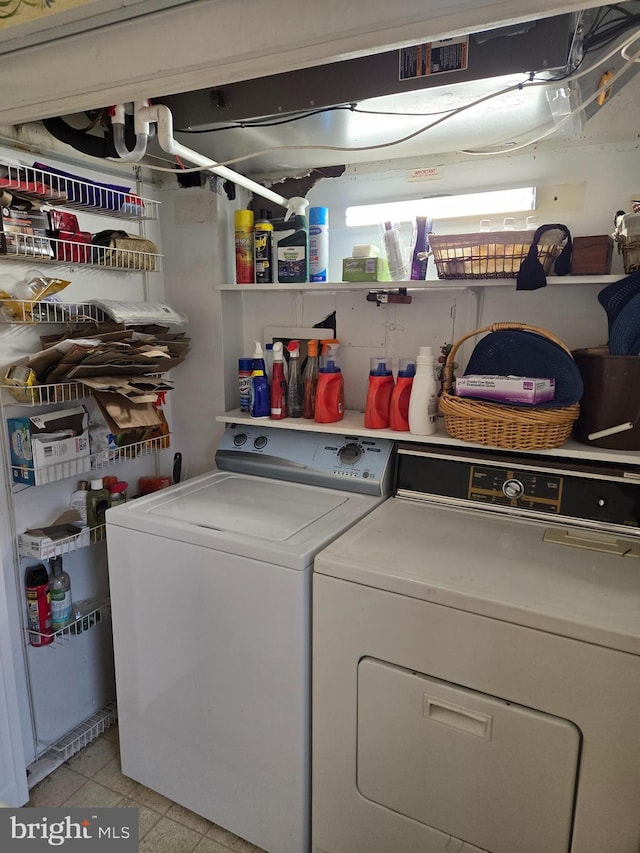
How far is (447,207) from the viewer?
1979mm

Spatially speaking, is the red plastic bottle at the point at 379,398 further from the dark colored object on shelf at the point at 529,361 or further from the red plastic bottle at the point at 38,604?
the red plastic bottle at the point at 38,604

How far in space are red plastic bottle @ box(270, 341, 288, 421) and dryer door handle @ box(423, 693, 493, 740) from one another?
1.15m

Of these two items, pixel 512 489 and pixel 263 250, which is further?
pixel 263 250

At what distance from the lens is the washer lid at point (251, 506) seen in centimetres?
168

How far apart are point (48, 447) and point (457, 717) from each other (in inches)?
57.4

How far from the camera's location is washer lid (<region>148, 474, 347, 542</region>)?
168cm

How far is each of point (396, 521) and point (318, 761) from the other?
71 cm

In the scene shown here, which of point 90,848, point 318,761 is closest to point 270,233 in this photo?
point 318,761

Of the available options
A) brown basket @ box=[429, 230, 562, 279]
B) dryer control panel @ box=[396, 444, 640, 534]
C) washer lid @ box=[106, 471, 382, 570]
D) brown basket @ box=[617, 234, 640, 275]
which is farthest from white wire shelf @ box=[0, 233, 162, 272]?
brown basket @ box=[617, 234, 640, 275]

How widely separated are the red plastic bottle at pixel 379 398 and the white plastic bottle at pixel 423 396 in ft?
0.40

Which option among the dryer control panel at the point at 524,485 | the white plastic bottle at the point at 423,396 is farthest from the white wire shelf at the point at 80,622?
the white plastic bottle at the point at 423,396

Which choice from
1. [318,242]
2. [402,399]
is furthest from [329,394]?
[318,242]

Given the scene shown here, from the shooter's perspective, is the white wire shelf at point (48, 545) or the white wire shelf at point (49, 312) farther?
the white wire shelf at point (48, 545)

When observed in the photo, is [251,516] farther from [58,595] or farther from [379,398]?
[58,595]
